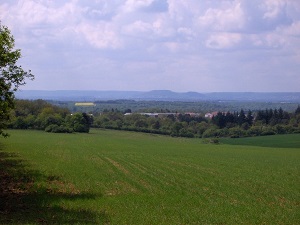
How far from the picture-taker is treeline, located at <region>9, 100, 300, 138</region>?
97312 millimetres

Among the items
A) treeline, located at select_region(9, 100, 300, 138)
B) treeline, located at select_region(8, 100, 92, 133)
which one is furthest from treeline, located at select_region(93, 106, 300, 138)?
treeline, located at select_region(8, 100, 92, 133)

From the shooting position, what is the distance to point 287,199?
23.8 meters

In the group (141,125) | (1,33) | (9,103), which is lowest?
(141,125)

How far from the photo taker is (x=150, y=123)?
126312mm

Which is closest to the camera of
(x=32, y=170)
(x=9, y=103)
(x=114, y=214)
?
(x=114, y=214)

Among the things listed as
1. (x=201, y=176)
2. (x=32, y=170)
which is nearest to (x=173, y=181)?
(x=201, y=176)

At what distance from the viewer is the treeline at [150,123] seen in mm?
97312

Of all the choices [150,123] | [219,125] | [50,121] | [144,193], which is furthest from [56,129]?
[144,193]

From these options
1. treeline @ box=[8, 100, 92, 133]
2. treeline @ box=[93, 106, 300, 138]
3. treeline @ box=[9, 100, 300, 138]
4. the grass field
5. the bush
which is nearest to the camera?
the grass field

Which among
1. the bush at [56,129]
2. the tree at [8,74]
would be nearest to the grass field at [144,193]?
the tree at [8,74]

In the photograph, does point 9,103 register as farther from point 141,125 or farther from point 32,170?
point 141,125

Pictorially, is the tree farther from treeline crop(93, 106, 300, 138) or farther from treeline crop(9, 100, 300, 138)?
treeline crop(93, 106, 300, 138)

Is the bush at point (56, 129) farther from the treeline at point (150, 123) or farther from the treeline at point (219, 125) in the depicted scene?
the treeline at point (219, 125)

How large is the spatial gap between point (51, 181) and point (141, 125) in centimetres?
9585
